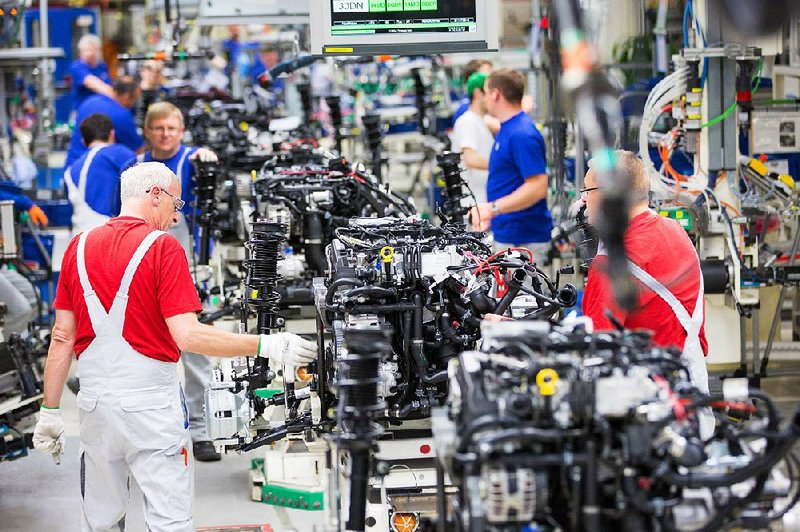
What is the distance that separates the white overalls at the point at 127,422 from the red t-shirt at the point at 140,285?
0.09 ft

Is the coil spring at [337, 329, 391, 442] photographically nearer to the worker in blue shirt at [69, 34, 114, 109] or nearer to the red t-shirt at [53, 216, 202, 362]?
the red t-shirt at [53, 216, 202, 362]

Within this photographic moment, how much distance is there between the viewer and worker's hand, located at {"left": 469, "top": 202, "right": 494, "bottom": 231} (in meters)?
7.43

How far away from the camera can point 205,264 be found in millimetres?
7746

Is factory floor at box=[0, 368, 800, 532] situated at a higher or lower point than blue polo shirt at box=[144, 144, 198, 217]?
lower

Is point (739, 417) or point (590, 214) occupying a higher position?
point (590, 214)

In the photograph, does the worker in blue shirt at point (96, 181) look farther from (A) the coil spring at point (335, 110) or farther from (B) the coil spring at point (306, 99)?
(B) the coil spring at point (306, 99)

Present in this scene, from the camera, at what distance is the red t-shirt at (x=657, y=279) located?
4711mm

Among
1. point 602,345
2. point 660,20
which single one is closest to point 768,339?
point 660,20

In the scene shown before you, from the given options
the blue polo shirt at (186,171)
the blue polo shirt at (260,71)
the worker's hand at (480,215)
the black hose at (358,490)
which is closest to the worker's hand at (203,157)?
the blue polo shirt at (186,171)

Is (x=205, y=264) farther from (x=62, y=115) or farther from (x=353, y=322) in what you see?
(x=62, y=115)

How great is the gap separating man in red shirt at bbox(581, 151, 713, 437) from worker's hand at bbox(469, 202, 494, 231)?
2.60 m

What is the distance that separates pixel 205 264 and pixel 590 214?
132 inches

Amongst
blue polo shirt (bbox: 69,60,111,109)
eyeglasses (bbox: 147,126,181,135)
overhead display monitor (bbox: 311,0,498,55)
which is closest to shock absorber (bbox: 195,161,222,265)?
eyeglasses (bbox: 147,126,181,135)

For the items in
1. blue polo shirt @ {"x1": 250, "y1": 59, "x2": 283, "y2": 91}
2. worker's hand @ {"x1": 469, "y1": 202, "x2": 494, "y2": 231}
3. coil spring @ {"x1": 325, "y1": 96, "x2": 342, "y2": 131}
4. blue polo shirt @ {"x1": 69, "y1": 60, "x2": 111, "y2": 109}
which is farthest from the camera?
blue polo shirt @ {"x1": 250, "y1": 59, "x2": 283, "y2": 91}
